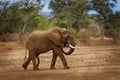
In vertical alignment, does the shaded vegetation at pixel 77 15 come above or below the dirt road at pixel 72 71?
below

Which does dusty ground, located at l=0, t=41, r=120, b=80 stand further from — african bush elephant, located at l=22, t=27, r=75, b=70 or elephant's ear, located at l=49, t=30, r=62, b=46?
elephant's ear, located at l=49, t=30, r=62, b=46

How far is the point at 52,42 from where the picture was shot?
17.1m

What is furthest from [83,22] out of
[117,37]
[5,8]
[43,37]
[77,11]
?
[43,37]

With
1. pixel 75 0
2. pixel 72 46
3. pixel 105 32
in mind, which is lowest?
pixel 105 32

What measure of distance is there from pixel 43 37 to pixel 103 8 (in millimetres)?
33472

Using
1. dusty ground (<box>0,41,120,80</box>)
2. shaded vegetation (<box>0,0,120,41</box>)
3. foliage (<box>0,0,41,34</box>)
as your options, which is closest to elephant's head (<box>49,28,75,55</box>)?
dusty ground (<box>0,41,120,80</box>)

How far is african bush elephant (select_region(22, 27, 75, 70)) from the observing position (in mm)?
16984

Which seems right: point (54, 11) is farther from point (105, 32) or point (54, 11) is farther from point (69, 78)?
point (69, 78)

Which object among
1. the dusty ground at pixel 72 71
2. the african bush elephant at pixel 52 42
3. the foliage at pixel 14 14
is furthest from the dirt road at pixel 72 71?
the foliage at pixel 14 14

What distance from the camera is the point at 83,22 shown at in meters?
53.7

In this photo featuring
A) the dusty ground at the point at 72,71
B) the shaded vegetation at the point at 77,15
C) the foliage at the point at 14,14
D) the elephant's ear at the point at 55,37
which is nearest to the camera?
the dusty ground at the point at 72,71

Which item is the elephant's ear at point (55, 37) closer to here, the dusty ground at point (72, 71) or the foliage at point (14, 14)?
the dusty ground at point (72, 71)

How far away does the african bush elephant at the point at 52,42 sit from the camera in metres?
17.0

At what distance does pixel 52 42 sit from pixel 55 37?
25cm
